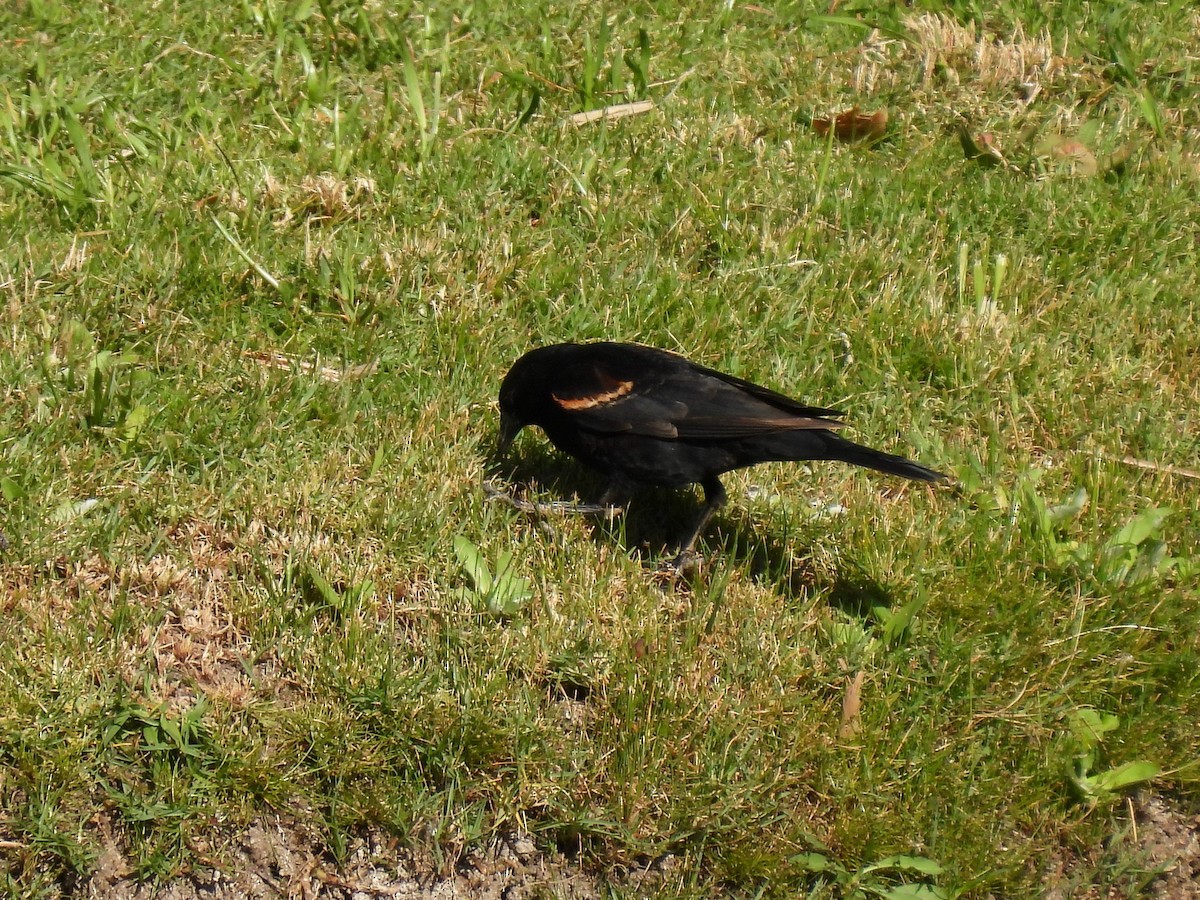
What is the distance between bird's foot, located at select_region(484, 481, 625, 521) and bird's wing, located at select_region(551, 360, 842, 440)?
0.91 ft

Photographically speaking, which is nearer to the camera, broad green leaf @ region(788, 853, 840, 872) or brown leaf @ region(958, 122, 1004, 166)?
broad green leaf @ region(788, 853, 840, 872)

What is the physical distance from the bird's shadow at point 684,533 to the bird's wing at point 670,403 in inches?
13.8

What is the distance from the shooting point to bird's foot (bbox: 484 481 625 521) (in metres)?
4.48

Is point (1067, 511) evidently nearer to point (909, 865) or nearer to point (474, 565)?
point (909, 865)

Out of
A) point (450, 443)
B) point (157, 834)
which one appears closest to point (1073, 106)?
point (450, 443)

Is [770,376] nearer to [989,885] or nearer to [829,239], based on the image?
[829,239]

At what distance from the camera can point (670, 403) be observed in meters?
4.50

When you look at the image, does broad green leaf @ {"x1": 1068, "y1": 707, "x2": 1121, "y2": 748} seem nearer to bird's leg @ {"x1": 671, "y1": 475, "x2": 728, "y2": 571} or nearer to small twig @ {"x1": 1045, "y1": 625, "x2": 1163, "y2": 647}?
small twig @ {"x1": 1045, "y1": 625, "x2": 1163, "y2": 647}

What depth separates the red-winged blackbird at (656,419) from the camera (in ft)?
14.3

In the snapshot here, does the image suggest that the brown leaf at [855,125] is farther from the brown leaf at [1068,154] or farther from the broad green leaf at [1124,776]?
the broad green leaf at [1124,776]

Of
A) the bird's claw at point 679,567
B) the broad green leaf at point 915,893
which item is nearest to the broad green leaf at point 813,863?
the broad green leaf at point 915,893

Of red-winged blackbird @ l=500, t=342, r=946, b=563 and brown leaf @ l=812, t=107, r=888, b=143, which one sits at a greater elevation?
brown leaf @ l=812, t=107, r=888, b=143

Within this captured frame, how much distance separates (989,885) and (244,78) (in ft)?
15.8

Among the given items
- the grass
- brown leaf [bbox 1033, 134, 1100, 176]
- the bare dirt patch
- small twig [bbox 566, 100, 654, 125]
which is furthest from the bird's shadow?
brown leaf [bbox 1033, 134, 1100, 176]
